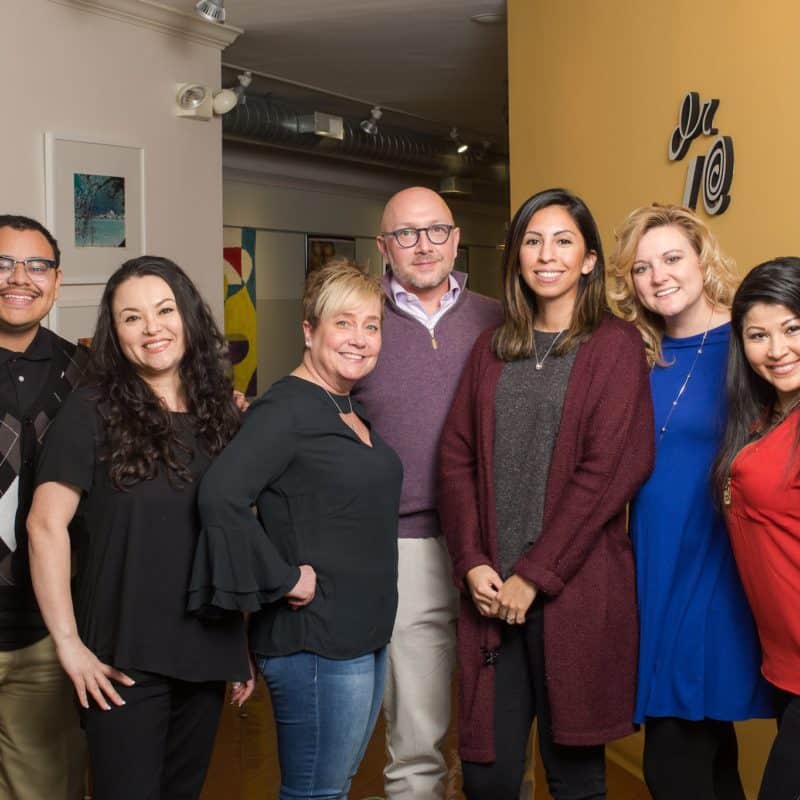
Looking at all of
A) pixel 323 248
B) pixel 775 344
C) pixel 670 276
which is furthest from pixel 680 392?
pixel 323 248

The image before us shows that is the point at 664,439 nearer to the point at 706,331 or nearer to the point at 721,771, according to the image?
the point at 706,331

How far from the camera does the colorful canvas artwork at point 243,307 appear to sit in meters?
8.34

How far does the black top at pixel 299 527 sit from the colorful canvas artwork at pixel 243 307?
621 centimetres

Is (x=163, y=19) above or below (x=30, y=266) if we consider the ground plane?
above

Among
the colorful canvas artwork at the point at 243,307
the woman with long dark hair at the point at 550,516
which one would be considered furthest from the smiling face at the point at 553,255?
the colorful canvas artwork at the point at 243,307

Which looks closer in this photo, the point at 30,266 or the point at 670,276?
the point at 670,276

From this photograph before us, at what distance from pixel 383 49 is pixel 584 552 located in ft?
14.5

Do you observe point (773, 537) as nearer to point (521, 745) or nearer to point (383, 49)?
point (521, 745)

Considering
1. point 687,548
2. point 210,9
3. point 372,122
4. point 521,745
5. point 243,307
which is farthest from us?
point 243,307

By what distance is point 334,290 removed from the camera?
2.21 m

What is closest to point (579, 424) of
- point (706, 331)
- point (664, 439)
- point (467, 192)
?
point (664, 439)

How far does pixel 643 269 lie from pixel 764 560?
75 cm

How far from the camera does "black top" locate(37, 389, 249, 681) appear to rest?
197 centimetres

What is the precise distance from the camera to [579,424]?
2.28m
